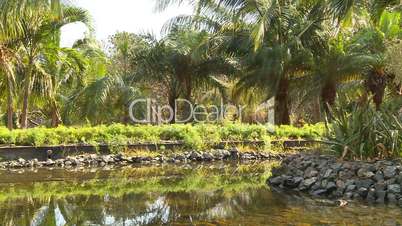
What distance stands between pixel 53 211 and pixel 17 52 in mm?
11017

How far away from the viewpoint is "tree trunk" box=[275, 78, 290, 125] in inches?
860

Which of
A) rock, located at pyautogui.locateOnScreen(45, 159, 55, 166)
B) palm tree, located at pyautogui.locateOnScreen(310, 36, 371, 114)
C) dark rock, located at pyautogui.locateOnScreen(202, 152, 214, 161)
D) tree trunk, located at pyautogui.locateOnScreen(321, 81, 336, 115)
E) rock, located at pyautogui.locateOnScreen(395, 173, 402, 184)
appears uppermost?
palm tree, located at pyautogui.locateOnScreen(310, 36, 371, 114)

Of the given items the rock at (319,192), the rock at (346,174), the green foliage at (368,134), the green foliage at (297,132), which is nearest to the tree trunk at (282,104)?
the green foliage at (297,132)

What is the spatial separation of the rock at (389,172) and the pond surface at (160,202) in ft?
3.42

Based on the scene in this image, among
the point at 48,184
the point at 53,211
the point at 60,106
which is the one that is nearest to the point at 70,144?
the point at 48,184

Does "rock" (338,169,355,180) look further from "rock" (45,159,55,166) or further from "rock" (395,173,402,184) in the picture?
"rock" (45,159,55,166)

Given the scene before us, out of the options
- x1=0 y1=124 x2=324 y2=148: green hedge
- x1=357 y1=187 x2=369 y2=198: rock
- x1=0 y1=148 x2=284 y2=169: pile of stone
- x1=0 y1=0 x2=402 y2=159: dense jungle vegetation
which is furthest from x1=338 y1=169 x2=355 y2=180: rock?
x1=0 y1=0 x2=402 y2=159: dense jungle vegetation

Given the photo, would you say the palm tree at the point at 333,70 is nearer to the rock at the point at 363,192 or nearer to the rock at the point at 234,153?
the rock at the point at 234,153

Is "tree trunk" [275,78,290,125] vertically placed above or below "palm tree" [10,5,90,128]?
below

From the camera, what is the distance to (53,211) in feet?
27.2

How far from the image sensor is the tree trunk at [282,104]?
21844 millimetres

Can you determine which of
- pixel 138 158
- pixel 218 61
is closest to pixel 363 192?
pixel 138 158

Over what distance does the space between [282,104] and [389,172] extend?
41.4 ft

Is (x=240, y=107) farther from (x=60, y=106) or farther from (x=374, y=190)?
(x=374, y=190)
